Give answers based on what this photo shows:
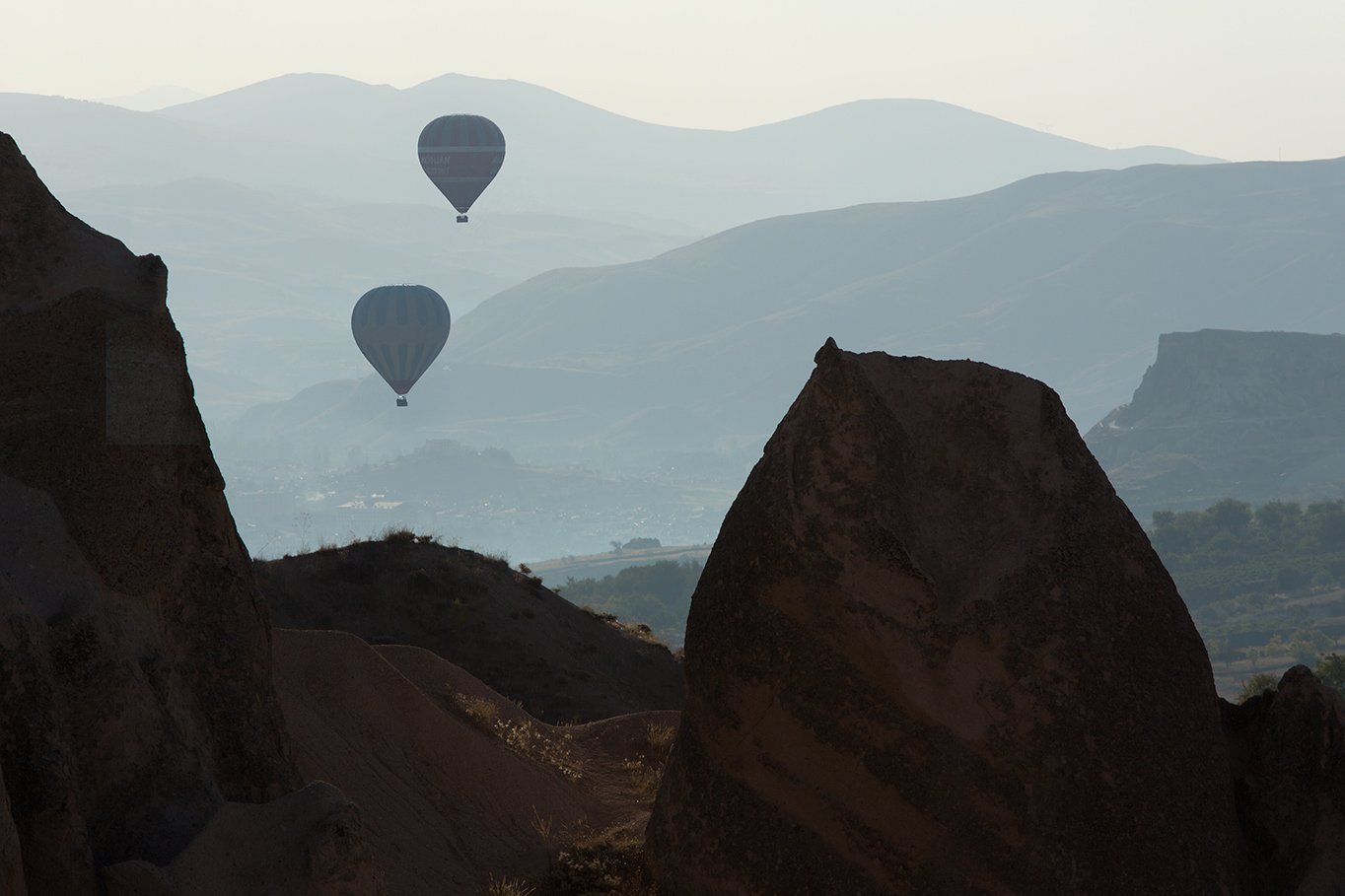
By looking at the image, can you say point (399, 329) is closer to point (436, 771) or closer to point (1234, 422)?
point (436, 771)

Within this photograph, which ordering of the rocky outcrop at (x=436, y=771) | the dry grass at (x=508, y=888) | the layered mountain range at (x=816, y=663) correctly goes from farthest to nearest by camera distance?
the rocky outcrop at (x=436, y=771) < the dry grass at (x=508, y=888) < the layered mountain range at (x=816, y=663)

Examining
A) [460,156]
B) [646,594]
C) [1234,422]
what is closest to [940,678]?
[460,156]

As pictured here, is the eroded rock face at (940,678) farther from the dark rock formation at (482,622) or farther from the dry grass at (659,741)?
the dark rock formation at (482,622)

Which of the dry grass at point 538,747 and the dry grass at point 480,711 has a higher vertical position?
the dry grass at point 480,711

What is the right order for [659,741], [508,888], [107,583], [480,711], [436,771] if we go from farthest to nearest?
[659,741] < [480,711] < [436,771] < [508,888] < [107,583]

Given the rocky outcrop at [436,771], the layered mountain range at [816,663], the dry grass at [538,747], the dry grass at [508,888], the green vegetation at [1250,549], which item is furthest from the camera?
the green vegetation at [1250,549]

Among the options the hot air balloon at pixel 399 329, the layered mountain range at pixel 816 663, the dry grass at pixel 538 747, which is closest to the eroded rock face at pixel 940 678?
the layered mountain range at pixel 816 663

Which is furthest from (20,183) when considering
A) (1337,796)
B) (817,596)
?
(1337,796)
